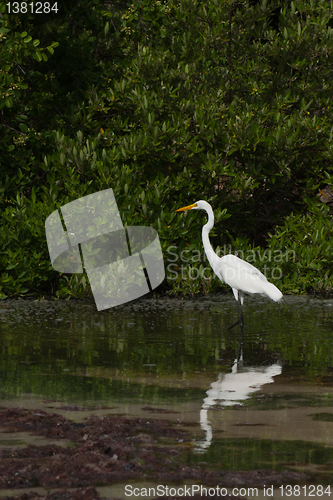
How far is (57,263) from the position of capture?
11.2 metres

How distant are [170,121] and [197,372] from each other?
6619mm

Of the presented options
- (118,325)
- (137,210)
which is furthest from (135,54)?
(118,325)

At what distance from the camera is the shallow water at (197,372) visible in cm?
426

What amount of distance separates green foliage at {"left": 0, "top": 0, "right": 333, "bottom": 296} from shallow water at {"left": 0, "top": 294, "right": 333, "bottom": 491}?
183cm

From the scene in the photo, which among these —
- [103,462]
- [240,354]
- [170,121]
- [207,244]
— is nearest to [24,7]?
[170,121]

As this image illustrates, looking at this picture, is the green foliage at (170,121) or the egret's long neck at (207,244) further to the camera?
the green foliage at (170,121)

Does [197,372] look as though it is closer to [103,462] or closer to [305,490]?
[103,462]

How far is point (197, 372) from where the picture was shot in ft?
20.5

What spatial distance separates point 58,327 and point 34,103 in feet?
16.5

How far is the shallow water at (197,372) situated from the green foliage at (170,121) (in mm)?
1833

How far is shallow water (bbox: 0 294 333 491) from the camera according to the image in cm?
426

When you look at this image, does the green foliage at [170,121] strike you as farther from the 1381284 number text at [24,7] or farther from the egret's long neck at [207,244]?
the egret's long neck at [207,244]

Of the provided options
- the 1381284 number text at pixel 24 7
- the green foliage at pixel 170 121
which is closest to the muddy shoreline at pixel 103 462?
the green foliage at pixel 170 121

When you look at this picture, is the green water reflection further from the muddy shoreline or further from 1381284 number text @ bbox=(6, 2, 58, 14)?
1381284 number text @ bbox=(6, 2, 58, 14)
